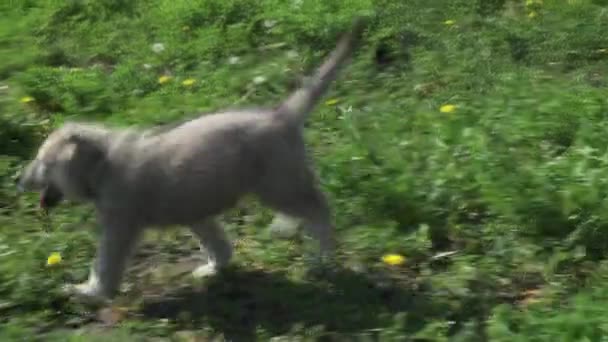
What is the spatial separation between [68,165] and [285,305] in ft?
3.24

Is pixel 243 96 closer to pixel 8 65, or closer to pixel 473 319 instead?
pixel 8 65

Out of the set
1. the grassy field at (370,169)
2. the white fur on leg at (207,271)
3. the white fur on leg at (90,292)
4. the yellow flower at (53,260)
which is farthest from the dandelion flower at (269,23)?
the white fur on leg at (90,292)

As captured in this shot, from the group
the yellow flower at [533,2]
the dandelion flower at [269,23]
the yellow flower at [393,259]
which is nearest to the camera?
the yellow flower at [393,259]

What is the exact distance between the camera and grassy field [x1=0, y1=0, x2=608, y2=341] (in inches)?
167

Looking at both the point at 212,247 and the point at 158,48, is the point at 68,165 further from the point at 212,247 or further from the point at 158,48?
the point at 158,48

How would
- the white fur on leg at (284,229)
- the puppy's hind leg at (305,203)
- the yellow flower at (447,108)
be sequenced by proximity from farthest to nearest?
the yellow flower at (447,108) → the white fur on leg at (284,229) → the puppy's hind leg at (305,203)

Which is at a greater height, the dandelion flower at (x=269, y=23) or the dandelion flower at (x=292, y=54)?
the dandelion flower at (x=269, y=23)

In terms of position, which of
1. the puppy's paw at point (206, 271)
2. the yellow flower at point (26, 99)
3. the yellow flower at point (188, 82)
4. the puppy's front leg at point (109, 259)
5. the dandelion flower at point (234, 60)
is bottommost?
the puppy's paw at point (206, 271)

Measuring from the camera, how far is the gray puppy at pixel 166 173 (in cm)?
434

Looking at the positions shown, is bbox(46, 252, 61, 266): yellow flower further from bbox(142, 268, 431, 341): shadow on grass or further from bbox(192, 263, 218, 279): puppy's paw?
bbox(192, 263, 218, 279): puppy's paw

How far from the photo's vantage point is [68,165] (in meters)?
4.33

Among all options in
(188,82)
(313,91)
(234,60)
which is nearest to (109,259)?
(313,91)

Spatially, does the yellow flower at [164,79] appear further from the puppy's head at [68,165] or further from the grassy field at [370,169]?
the puppy's head at [68,165]

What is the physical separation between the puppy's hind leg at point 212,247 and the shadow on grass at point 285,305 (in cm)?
5
